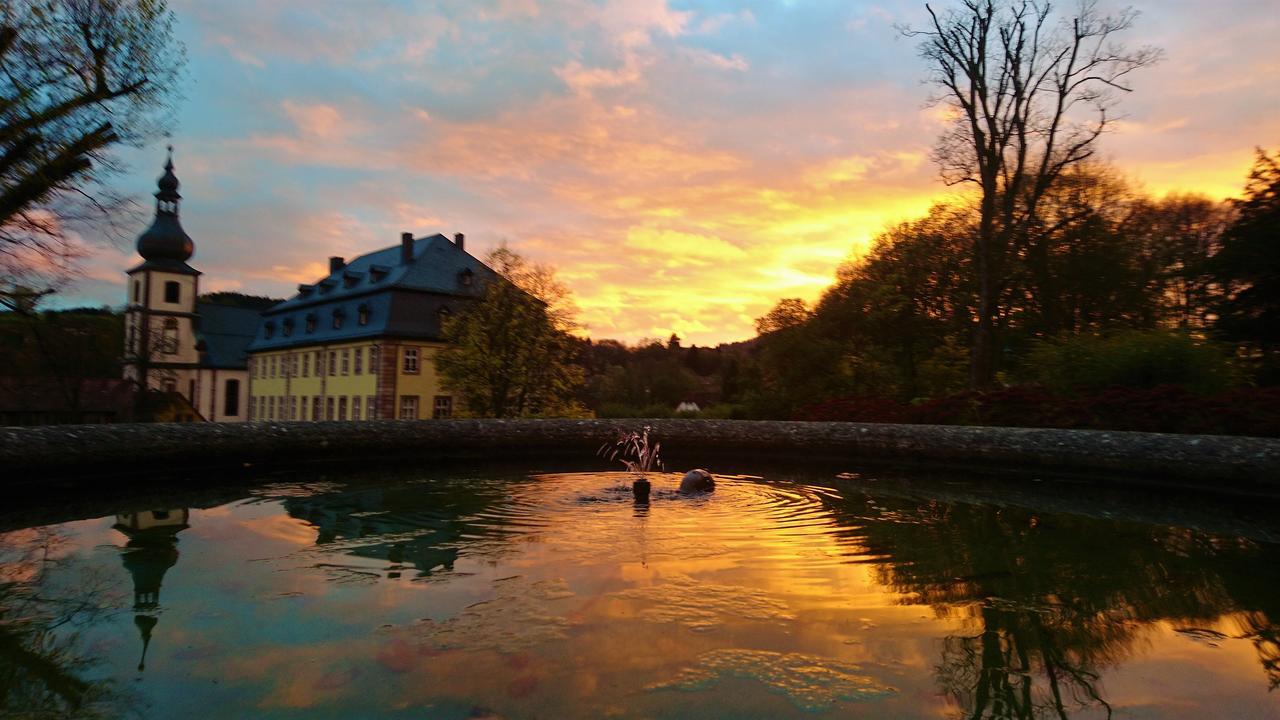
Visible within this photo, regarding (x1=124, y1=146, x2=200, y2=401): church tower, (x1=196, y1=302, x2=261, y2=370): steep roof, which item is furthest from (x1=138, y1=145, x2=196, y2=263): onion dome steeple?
(x1=196, y1=302, x2=261, y2=370): steep roof

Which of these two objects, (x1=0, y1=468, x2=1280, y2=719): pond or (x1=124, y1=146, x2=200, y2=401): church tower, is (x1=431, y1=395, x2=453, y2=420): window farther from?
(x1=0, y1=468, x2=1280, y2=719): pond

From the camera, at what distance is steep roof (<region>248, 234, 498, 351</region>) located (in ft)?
141

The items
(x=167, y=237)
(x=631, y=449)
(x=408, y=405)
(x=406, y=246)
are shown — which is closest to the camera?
(x=631, y=449)

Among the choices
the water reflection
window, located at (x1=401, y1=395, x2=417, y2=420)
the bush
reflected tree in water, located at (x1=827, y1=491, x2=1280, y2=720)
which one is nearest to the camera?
reflected tree in water, located at (x1=827, y1=491, x2=1280, y2=720)

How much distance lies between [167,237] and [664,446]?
5816 centimetres

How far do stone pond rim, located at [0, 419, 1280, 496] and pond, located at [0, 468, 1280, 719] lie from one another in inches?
97.8

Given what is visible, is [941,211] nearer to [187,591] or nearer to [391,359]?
[391,359]

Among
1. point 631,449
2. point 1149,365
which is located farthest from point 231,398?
point 1149,365

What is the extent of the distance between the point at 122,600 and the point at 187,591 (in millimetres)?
368

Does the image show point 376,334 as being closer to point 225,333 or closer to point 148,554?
point 225,333

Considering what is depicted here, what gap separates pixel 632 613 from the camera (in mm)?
4680

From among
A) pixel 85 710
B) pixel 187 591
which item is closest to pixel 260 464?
pixel 187 591

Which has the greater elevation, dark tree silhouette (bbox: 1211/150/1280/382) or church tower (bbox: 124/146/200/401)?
church tower (bbox: 124/146/200/401)

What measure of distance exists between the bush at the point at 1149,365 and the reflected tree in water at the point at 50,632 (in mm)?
16627
